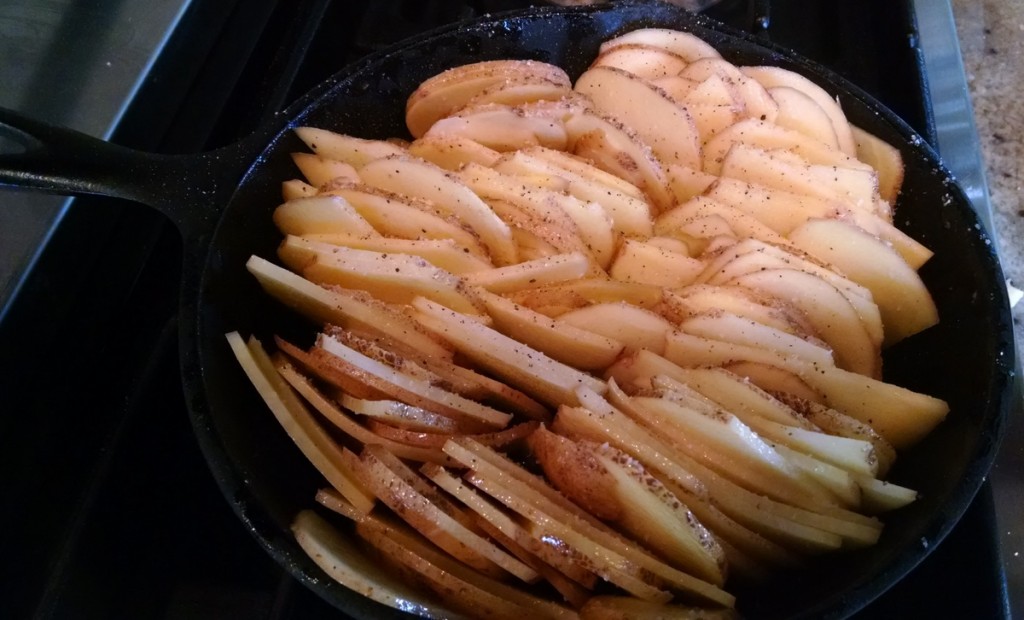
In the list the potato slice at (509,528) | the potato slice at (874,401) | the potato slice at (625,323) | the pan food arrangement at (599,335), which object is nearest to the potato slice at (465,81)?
the pan food arrangement at (599,335)

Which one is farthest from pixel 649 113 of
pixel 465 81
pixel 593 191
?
pixel 465 81

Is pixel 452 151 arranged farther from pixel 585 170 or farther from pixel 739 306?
pixel 739 306

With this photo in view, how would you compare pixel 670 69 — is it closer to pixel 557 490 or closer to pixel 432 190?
pixel 432 190

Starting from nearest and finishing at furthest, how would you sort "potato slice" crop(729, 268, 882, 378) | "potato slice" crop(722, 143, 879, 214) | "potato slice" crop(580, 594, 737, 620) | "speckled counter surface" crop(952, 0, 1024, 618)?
"potato slice" crop(580, 594, 737, 620)
"potato slice" crop(729, 268, 882, 378)
"potato slice" crop(722, 143, 879, 214)
"speckled counter surface" crop(952, 0, 1024, 618)

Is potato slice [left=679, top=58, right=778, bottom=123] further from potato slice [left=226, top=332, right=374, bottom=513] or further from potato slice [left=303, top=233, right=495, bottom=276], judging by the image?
potato slice [left=226, top=332, right=374, bottom=513]

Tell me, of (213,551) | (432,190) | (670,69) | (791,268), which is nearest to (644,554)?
(791,268)

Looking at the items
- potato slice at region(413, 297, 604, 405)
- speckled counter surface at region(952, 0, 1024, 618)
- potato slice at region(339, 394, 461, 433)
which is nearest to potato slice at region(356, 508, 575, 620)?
potato slice at region(339, 394, 461, 433)

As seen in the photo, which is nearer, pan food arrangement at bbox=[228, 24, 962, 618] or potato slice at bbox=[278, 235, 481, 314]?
pan food arrangement at bbox=[228, 24, 962, 618]
